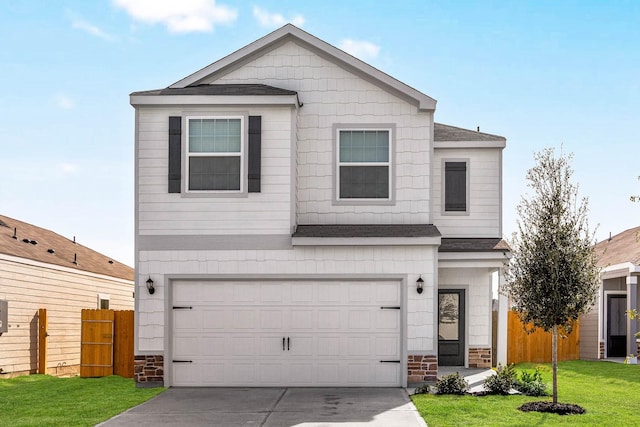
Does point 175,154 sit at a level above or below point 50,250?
above

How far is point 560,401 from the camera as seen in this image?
44.0ft

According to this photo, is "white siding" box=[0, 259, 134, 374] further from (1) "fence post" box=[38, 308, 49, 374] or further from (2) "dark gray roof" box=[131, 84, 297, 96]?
(2) "dark gray roof" box=[131, 84, 297, 96]

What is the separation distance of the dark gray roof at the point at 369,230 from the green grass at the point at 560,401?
3172 millimetres

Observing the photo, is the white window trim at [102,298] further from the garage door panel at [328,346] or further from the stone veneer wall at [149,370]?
the garage door panel at [328,346]

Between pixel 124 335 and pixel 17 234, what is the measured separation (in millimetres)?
6773

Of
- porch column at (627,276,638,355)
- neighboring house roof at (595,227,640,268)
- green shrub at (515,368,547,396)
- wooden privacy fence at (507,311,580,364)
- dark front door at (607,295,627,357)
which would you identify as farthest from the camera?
dark front door at (607,295,627,357)

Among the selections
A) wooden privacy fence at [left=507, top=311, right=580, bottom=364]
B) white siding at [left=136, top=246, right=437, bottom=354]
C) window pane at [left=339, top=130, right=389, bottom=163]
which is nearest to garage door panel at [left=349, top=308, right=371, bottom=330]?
white siding at [left=136, top=246, right=437, bottom=354]

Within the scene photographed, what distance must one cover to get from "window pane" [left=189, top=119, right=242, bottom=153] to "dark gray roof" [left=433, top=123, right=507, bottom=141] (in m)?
5.24

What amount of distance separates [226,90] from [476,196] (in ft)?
21.1

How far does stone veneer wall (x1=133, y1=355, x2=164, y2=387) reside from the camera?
15.2 meters

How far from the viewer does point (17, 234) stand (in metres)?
22.4

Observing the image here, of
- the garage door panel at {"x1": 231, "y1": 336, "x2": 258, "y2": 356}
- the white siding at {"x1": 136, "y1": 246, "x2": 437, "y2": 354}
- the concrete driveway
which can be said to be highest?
the white siding at {"x1": 136, "y1": 246, "x2": 437, "y2": 354}

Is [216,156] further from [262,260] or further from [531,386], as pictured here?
[531,386]

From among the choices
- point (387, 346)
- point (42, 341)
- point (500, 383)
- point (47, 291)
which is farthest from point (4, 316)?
point (500, 383)
